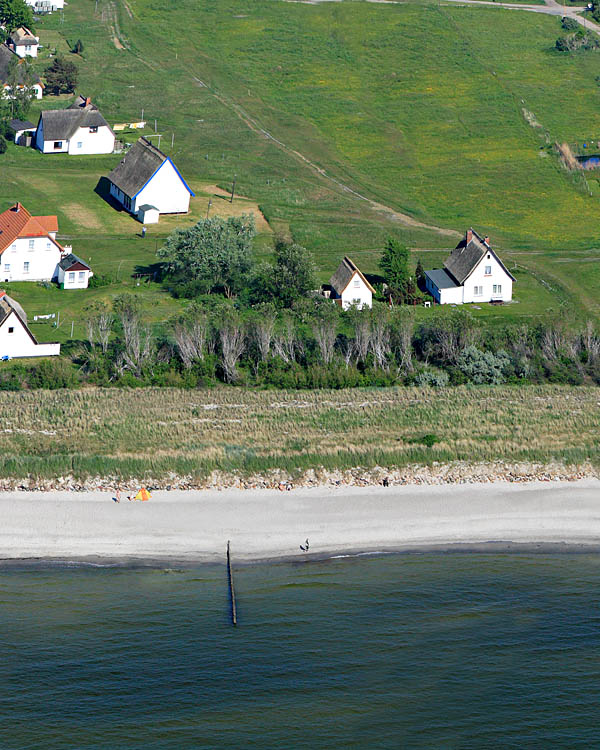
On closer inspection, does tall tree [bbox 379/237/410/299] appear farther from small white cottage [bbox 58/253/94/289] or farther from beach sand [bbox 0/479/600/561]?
beach sand [bbox 0/479/600/561]

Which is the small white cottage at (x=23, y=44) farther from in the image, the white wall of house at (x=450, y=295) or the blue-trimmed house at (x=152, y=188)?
the white wall of house at (x=450, y=295)

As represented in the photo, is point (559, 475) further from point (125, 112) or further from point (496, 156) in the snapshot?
point (125, 112)

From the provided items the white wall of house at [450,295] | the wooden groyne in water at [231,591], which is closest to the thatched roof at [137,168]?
the white wall of house at [450,295]

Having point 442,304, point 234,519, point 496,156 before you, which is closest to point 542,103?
point 496,156

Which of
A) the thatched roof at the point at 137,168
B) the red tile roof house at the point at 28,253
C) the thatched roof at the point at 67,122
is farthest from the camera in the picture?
the thatched roof at the point at 67,122

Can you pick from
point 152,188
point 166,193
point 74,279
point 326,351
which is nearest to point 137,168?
point 152,188

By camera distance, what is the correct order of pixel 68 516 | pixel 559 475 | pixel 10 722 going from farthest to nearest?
1. pixel 559 475
2. pixel 68 516
3. pixel 10 722
